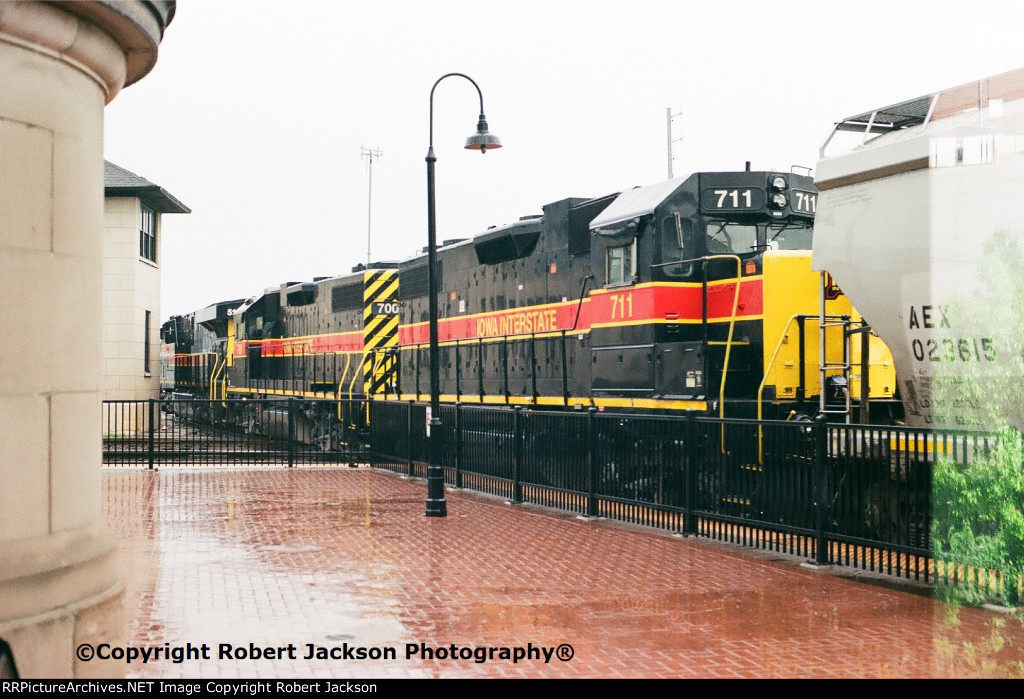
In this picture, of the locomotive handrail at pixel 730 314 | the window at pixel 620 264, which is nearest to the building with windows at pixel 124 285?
the window at pixel 620 264

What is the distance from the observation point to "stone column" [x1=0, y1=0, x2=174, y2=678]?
200 inches

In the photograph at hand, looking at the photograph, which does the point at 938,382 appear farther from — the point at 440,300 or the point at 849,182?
the point at 440,300

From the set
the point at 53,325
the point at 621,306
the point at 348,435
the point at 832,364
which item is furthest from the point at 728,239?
the point at 348,435

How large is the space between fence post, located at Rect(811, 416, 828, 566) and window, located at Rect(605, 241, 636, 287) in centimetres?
522

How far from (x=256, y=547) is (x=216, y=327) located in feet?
101

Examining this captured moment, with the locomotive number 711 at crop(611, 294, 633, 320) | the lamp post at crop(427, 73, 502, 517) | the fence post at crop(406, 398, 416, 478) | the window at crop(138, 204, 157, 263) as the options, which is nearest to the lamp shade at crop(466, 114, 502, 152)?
the lamp post at crop(427, 73, 502, 517)

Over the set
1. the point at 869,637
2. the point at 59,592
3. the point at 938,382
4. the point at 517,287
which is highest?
the point at 517,287

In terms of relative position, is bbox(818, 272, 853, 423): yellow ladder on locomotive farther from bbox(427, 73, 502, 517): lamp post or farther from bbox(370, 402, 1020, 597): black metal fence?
bbox(427, 73, 502, 517): lamp post

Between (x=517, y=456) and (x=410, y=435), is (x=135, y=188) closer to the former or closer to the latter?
(x=410, y=435)

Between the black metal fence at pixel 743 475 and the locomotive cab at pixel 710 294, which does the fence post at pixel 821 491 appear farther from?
the locomotive cab at pixel 710 294

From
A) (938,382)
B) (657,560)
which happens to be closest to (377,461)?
(657,560)

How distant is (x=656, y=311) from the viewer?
1443cm

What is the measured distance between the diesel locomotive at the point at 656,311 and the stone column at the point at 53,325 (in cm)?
806

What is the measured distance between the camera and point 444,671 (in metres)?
6.57
